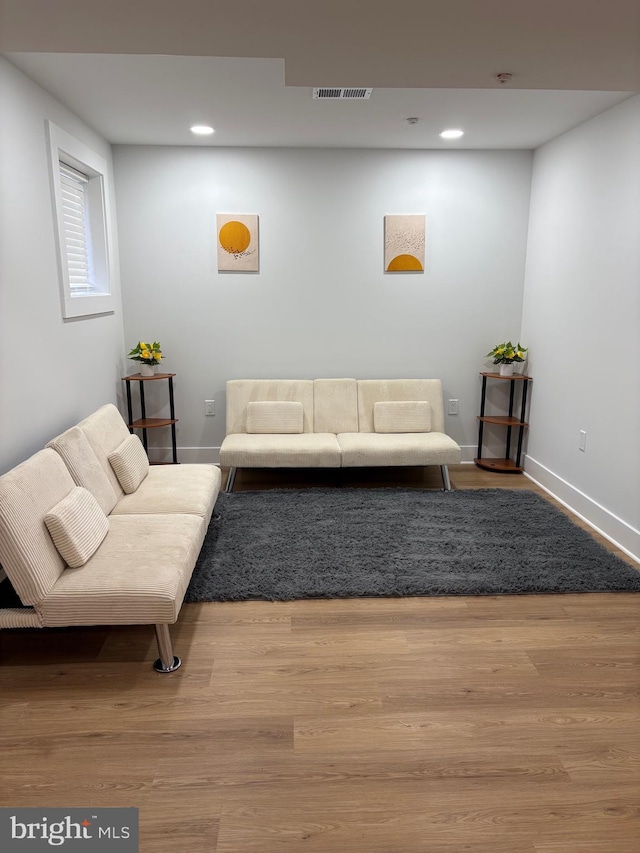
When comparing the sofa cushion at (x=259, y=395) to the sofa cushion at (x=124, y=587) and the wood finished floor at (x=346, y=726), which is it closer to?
the wood finished floor at (x=346, y=726)

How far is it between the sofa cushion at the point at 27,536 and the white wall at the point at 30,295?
0.38 metres

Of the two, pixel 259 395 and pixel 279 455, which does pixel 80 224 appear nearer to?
pixel 259 395

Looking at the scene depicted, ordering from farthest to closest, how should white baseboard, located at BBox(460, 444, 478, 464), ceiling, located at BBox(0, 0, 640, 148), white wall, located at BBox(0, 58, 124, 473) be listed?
white baseboard, located at BBox(460, 444, 478, 464) < white wall, located at BBox(0, 58, 124, 473) < ceiling, located at BBox(0, 0, 640, 148)

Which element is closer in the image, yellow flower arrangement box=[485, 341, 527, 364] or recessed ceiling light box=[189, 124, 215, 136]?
recessed ceiling light box=[189, 124, 215, 136]

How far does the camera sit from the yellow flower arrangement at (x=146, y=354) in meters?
4.63

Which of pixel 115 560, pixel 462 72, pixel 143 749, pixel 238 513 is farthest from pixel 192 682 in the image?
pixel 462 72

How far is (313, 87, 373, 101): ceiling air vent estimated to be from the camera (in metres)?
3.28

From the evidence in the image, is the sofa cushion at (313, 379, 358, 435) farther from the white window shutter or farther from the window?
the white window shutter

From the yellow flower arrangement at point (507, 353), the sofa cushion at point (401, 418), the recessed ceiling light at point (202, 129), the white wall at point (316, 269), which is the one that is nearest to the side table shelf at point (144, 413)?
the white wall at point (316, 269)

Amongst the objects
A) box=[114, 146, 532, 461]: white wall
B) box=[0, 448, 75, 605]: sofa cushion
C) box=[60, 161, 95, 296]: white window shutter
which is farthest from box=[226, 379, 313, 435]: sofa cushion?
box=[0, 448, 75, 605]: sofa cushion

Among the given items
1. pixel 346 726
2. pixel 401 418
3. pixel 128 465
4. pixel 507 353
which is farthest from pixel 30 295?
pixel 507 353

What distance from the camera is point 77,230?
4121mm

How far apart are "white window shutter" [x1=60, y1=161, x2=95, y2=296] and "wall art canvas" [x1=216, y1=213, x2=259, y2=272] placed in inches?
38.6
